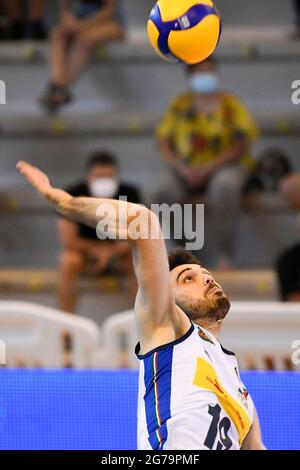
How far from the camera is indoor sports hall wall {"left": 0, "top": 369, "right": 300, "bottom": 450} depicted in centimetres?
402

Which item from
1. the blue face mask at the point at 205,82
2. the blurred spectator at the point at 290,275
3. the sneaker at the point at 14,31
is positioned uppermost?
the sneaker at the point at 14,31

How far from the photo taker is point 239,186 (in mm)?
6895

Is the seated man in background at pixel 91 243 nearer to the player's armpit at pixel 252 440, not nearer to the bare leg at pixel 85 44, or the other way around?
the bare leg at pixel 85 44

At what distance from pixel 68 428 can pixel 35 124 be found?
4019mm

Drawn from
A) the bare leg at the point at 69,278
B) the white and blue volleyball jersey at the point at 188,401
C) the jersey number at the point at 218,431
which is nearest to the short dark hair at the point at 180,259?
the white and blue volleyball jersey at the point at 188,401

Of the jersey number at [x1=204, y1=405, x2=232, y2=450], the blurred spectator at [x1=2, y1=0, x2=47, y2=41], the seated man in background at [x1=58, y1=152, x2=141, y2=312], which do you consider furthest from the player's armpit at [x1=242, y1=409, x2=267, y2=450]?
the blurred spectator at [x1=2, y1=0, x2=47, y2=41]

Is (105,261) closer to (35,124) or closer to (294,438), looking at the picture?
(35,124)

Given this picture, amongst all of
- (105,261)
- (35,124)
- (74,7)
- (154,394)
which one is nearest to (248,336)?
(105,261)

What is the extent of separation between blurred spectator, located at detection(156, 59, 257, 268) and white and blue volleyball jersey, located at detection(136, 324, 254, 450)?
156 inches

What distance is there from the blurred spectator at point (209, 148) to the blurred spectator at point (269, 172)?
0.37 feet

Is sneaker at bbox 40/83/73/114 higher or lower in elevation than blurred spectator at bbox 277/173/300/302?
higher

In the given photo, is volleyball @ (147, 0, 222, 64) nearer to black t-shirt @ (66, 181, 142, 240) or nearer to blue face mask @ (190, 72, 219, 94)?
black t-shirt @ (66, 181, 142, 240)

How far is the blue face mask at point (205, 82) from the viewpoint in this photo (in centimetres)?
692

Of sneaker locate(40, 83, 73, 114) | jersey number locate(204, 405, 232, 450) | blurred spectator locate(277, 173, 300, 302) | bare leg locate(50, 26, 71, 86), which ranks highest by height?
bare leg locate(50, 26, 71, 86)
